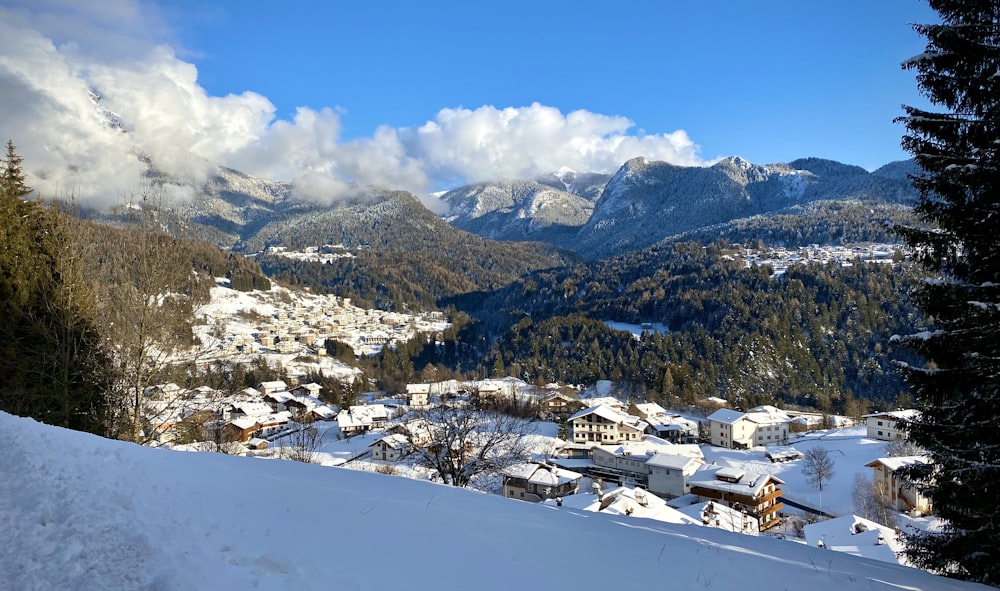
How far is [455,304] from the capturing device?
195 meters

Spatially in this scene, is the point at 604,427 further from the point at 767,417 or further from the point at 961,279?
the point at 961,279

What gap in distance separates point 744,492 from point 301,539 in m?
32.5

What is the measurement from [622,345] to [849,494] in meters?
68.2

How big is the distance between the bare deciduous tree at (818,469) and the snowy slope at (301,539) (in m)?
35.8

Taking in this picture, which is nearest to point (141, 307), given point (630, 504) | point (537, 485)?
point (630, 504)

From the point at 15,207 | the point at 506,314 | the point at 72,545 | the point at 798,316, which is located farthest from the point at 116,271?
the point at 506,314

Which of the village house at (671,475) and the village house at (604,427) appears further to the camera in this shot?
the village house at (604,427)

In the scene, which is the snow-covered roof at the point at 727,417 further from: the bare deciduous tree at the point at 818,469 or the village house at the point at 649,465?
the bare deciduous tree at the point at 818,469

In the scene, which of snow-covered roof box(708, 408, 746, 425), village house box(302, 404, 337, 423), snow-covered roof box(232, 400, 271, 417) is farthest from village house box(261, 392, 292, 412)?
snow-covered roof box(708, 408, 746, 425)

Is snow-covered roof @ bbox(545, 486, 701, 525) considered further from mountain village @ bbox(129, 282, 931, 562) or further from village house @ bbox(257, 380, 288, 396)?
village house @ bbox(257, 380, 288, 396)

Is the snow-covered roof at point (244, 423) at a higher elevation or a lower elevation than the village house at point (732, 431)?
higher

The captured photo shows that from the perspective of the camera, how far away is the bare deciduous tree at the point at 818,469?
3800cm

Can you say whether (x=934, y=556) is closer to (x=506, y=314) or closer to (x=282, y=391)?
(x=282, y=391)

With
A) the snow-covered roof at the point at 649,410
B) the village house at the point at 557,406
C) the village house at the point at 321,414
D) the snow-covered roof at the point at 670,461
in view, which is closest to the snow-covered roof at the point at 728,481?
the snow-covered roof at the point at 670,461
